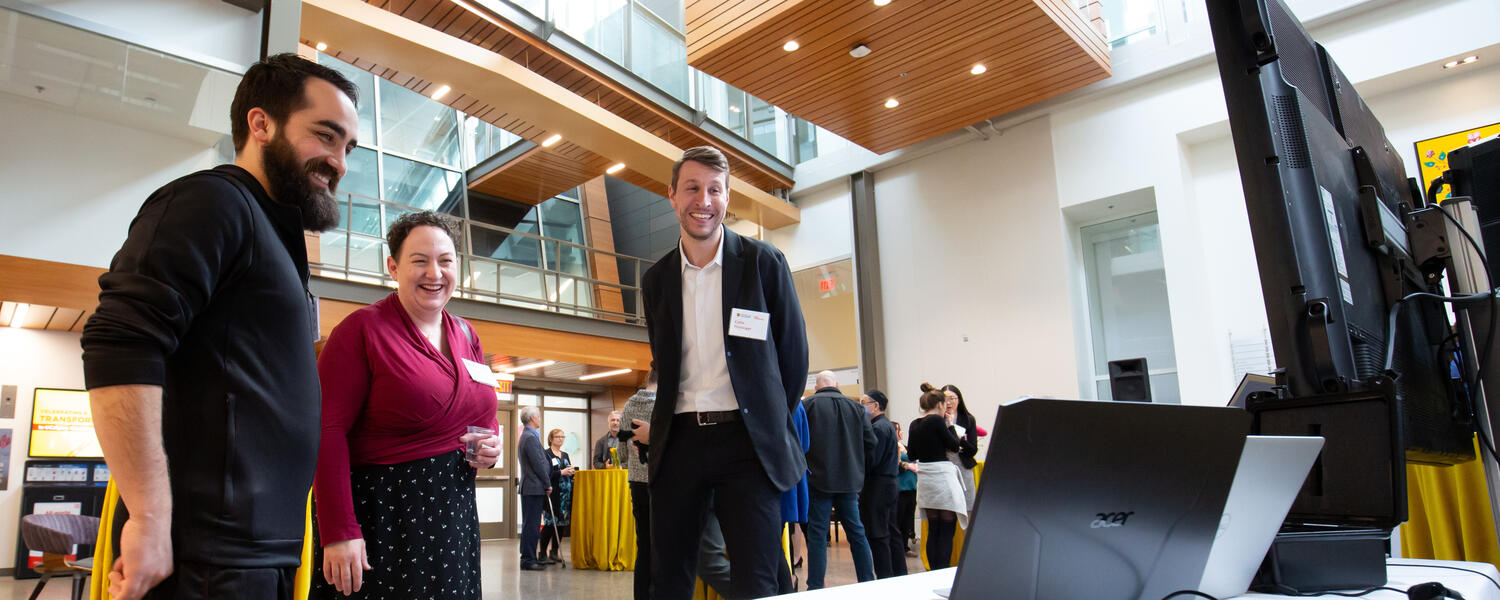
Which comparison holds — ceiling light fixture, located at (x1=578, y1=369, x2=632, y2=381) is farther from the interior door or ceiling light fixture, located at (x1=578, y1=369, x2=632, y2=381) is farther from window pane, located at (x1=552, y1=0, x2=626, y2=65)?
window pane, located at (x1=552, y1=0, x2=626, y2=65)

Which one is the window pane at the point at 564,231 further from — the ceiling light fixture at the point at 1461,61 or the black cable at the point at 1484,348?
the black cable at the point at 1484,348

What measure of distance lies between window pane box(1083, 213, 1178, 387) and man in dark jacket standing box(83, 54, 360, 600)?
934 centimetres

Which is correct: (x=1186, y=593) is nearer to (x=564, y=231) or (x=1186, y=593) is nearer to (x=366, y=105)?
(x=366, y=105)

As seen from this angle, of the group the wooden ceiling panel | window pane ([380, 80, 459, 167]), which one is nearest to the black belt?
the wooden ceiling panel

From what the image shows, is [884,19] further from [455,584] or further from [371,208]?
[371,208]

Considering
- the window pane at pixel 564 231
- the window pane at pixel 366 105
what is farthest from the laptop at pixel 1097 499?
the window pane at pixel 366 105

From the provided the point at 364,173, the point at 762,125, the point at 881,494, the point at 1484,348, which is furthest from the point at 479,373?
the point at 364,173

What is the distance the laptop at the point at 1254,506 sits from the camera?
1013 mm

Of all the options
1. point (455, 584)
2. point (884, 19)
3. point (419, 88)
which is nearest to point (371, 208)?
point (419, 88)

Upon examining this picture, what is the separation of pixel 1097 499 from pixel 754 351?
1185 mm

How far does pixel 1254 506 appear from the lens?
1.05 metres

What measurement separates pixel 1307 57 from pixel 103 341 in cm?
182

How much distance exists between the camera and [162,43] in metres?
3.51

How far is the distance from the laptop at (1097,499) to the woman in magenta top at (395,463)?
1.43 metres
